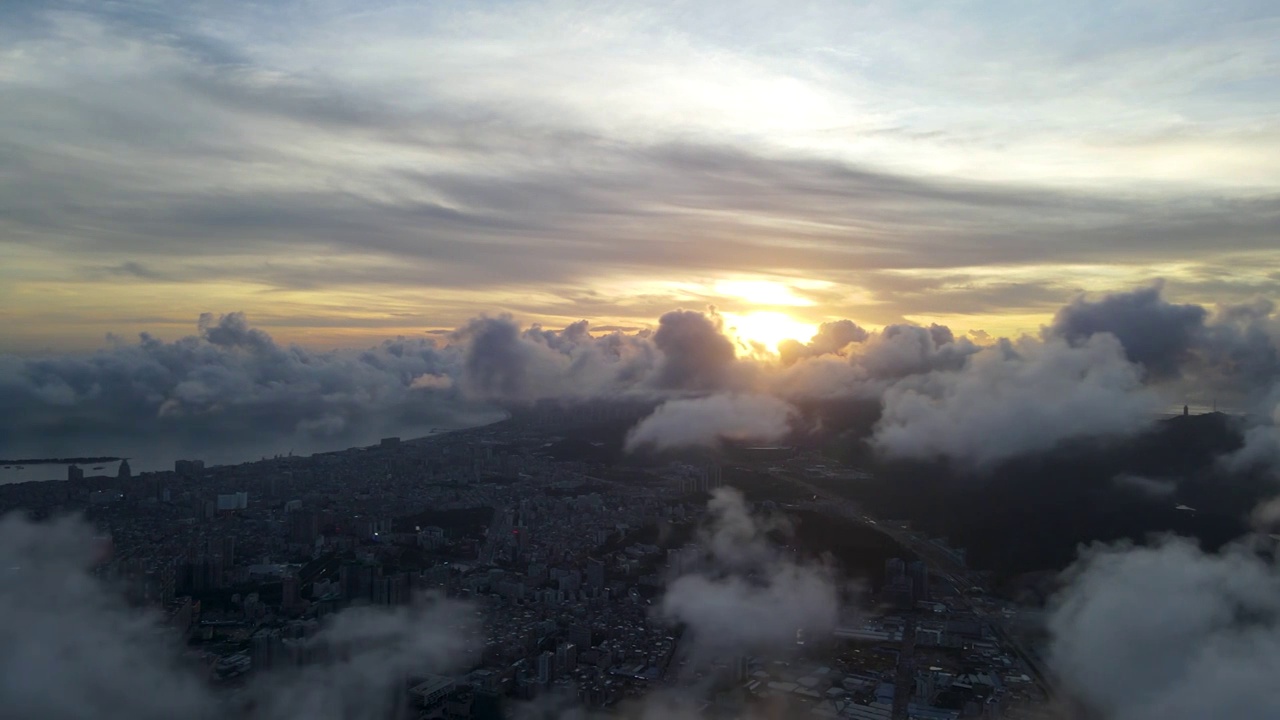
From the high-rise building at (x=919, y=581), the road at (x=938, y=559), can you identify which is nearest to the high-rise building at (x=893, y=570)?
the high-rise building at (x=919, y=581)

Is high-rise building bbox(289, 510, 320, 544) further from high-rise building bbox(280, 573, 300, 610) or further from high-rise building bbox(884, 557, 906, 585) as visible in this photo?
high-rise building bbox(884, 557, 906, 585)

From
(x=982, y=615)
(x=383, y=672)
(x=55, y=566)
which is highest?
(x=55, y=566)

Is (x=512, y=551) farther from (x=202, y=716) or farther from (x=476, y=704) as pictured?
(x=202, y=716)

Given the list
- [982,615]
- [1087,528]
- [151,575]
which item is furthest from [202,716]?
[1087,528]

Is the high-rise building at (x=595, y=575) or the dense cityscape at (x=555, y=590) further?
the high-rise building at (x=595, y=575)

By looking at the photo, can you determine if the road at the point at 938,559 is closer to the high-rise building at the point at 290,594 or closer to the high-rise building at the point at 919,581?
the high-rise building at the point at 919,581

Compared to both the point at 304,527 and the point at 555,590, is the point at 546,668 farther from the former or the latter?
the point at 304,527

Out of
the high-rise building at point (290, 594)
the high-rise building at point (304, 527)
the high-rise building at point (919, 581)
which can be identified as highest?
the high-rise building at point (290, 594)

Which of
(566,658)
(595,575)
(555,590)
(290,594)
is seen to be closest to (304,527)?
(290,594)

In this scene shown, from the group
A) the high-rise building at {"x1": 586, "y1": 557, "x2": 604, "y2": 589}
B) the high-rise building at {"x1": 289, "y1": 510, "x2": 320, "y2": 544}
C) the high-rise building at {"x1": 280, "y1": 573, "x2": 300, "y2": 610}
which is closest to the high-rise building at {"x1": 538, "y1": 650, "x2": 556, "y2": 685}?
the high-rise building at {"x1": 586, "y1": 557, "x2": 604, "y2": 589}
